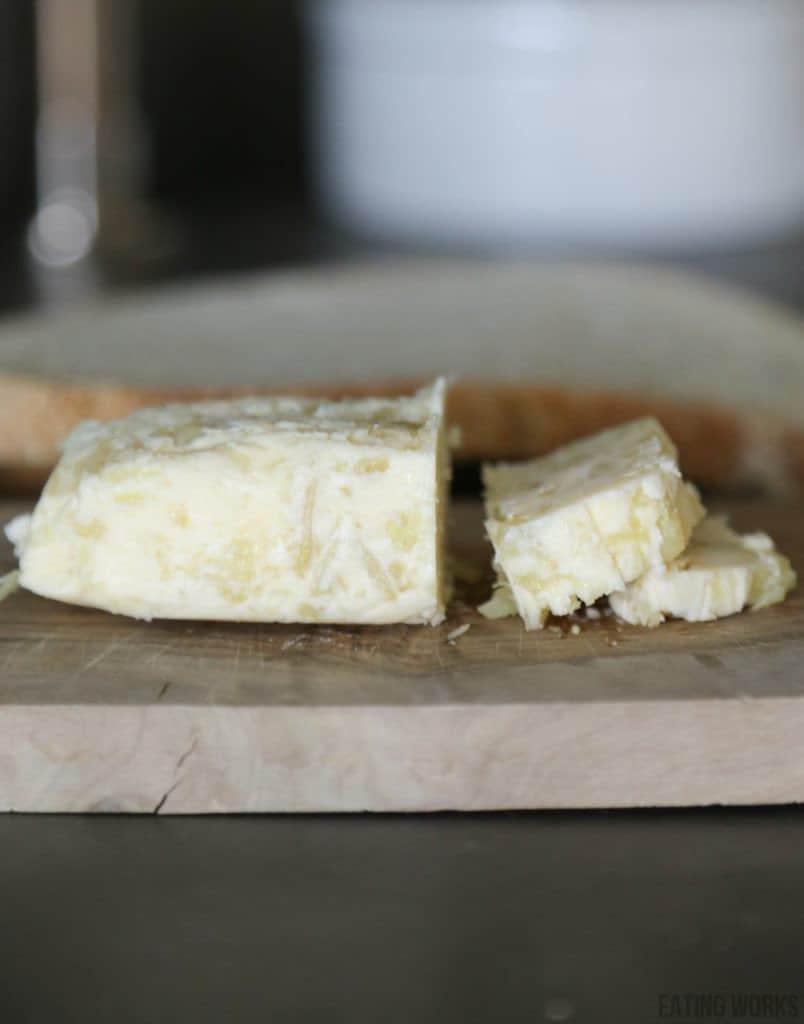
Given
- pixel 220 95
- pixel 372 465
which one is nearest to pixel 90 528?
pixel 372 465

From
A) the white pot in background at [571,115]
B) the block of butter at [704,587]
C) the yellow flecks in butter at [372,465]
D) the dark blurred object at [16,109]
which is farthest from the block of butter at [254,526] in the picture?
the dark blurred object at [16,109]

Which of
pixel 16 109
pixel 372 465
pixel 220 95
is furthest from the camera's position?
pixel 220 95

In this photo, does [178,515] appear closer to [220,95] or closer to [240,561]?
[240,561]

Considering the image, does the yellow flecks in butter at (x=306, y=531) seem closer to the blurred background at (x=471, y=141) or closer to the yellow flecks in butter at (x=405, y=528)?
the yellow flecks in butter at (x=405, y=528)

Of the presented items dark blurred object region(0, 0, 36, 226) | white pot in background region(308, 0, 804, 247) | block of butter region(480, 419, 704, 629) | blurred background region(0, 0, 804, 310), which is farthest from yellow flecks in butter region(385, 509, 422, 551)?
dark blurred object region(0, 0, 36, 226)

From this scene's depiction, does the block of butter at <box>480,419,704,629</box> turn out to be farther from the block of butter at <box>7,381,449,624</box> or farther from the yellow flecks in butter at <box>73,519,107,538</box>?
the yellow flecks in butter at <box>73,519,107,538</box>
